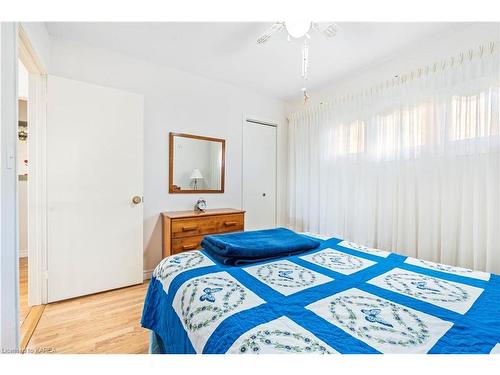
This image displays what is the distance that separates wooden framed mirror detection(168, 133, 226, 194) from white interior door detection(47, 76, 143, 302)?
16.4 inches

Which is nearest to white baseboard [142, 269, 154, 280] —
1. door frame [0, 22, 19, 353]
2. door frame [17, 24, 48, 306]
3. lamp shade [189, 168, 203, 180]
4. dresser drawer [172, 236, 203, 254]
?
dresser drawer [172, 236, 203, 254]

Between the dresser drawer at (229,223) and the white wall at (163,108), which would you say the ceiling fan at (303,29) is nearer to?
the white wall at (163,108)

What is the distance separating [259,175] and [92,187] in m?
2.10

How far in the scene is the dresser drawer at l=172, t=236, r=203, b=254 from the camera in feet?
7.69

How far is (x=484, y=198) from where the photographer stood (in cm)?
176

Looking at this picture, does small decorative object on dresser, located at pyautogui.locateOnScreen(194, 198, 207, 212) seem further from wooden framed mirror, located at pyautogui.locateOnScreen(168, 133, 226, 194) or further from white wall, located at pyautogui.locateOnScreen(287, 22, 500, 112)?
white wall, located at pyautogui.locateOnScreen(287, 22, 500, 112)

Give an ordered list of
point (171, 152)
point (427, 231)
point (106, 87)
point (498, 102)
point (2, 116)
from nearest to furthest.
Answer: point (2, 116) → point (498, 102) → point (427, 231) → point (106, 87) → point (171, 152)

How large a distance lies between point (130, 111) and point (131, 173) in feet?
2.08

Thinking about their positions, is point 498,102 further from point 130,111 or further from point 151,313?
point 130,111

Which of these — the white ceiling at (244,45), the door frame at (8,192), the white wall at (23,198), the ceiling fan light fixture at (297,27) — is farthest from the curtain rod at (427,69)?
the white wall at (23,198)

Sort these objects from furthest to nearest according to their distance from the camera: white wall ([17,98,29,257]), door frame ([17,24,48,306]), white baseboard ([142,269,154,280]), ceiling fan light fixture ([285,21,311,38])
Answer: white wall ([17,98,29,257]), white baseboard ([142,269,154,280]), door frame ([17,24,48,306]), ceiling fan light fixture ([285,21,311,38])

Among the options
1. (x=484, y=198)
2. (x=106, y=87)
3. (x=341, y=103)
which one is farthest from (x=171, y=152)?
(x=484, y=198)

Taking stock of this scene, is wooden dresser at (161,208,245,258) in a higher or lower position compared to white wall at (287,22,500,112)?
lower

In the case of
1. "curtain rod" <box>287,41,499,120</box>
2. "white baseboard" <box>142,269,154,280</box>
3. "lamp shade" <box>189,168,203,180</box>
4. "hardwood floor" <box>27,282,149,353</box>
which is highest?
"curtain rod" <box>287,41,499,120</box>
